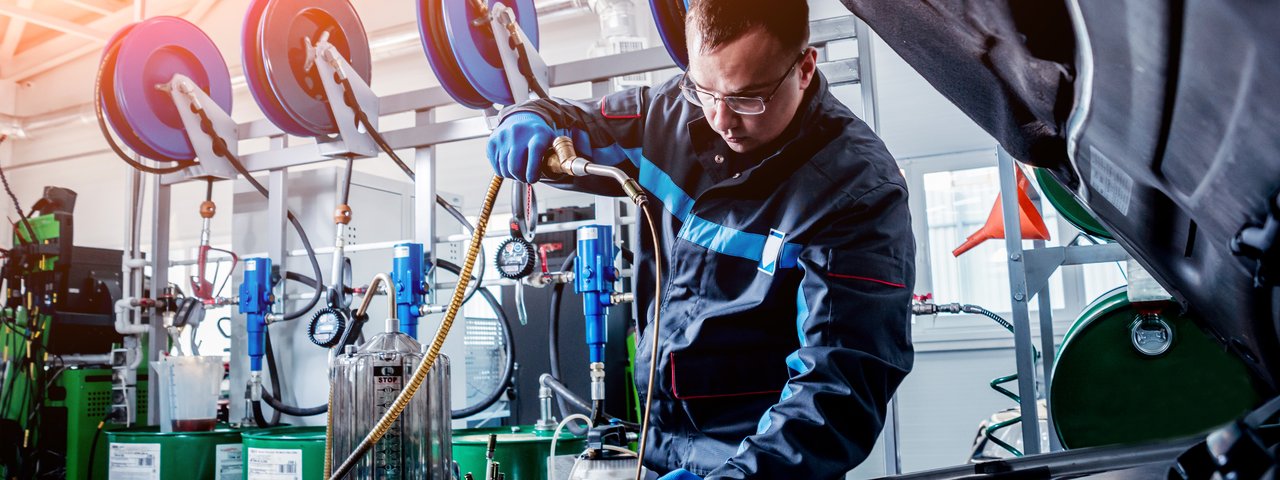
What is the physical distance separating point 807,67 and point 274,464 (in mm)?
1840

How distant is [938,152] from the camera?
5309 mm

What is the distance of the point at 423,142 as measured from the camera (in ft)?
8.94

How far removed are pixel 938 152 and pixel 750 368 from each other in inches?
169

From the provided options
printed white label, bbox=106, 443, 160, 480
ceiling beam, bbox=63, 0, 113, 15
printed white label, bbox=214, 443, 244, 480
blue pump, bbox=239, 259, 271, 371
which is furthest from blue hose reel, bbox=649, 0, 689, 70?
ceiling beam, bbox=63, 0, 113, 15

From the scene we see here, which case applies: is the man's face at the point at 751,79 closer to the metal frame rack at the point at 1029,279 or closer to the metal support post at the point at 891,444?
the metal support post at the point at 891,444

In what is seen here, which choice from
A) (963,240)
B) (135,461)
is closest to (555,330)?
(135,461)

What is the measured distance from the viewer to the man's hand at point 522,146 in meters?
1.49

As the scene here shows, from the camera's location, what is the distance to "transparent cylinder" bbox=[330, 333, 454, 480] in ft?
4.79

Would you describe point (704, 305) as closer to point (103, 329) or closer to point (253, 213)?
point (253, 213)

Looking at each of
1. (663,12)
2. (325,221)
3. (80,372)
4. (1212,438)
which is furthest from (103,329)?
(1212,438)

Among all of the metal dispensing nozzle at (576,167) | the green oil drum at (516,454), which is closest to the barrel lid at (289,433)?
the green oil drum at (516,454)

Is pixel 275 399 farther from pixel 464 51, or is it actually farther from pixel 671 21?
pixel 671 21

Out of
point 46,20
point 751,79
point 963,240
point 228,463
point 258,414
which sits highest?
point 46,20

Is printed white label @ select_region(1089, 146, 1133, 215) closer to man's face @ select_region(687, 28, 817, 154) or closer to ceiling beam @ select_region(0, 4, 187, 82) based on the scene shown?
man's face @ select_region(687, 28, 817, 154)
